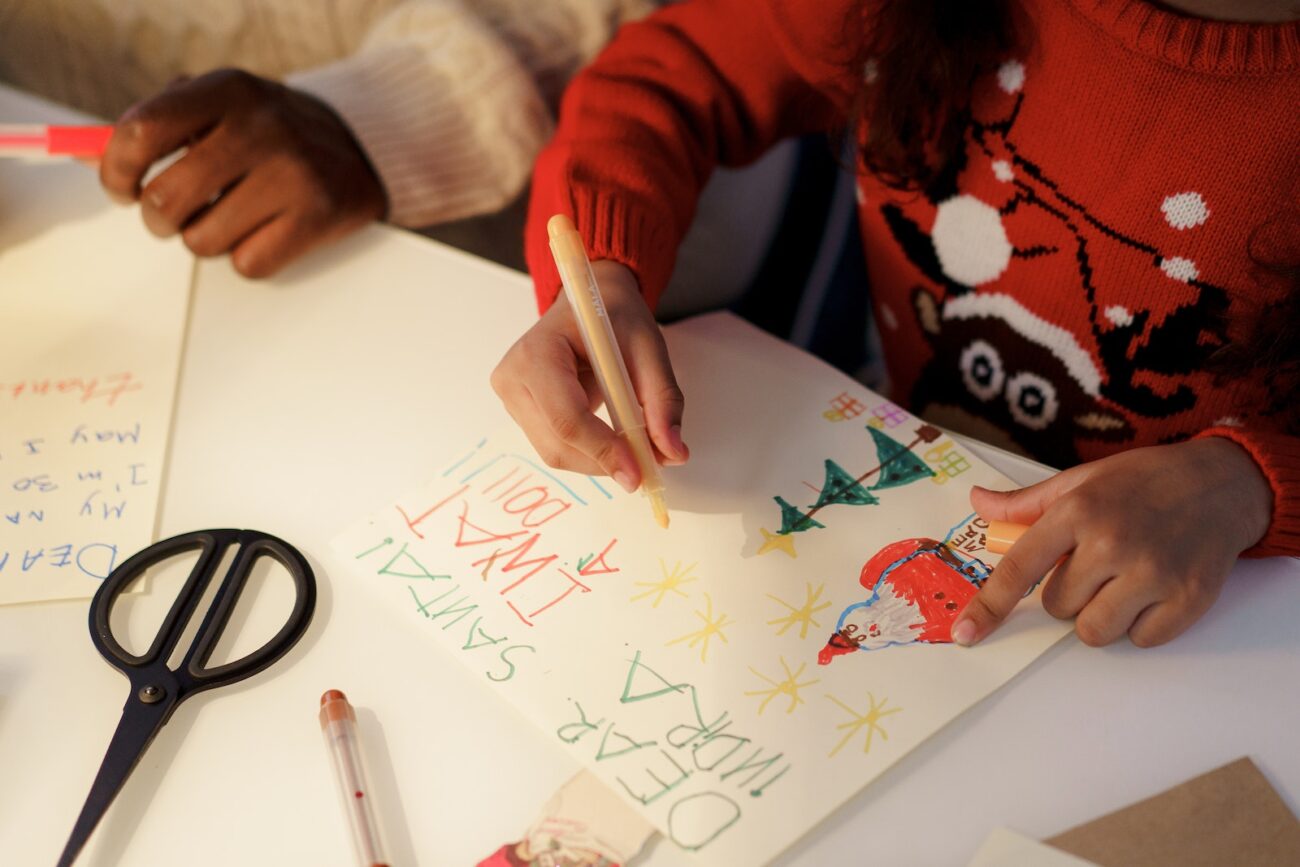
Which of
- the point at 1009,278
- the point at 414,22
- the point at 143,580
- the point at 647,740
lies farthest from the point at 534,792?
the point at 414,22

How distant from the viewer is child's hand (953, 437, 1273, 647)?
1.45 ft

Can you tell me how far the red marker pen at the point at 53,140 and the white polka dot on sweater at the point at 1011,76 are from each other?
0.58m

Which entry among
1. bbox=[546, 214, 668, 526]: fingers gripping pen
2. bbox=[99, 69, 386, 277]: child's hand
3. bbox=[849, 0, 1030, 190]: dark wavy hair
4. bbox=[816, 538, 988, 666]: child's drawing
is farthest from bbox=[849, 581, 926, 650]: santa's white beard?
bbox=[99, 69, 386, 277]: child's hand

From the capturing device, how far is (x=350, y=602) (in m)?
0.49

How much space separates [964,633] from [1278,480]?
17 cm

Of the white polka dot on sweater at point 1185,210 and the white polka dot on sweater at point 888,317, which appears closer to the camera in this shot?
the white polka dot on sweater at point 1185,210

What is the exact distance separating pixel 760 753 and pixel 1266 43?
440 millimetres

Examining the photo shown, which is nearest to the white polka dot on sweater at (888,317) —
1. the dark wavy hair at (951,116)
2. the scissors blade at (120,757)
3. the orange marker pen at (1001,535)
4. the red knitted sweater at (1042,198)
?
the red knitted sweater at (1042,198)

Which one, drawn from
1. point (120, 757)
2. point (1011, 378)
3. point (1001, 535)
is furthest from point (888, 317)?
point (120, 757)

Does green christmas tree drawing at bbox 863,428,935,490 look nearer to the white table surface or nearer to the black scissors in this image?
the white table surface

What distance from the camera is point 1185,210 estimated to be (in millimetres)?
579

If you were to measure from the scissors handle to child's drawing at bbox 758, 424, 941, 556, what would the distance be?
0.23 metres

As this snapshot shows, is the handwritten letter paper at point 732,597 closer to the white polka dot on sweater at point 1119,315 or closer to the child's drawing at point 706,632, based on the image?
the child's drawing at point 706,632

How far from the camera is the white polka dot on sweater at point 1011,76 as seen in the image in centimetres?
62
